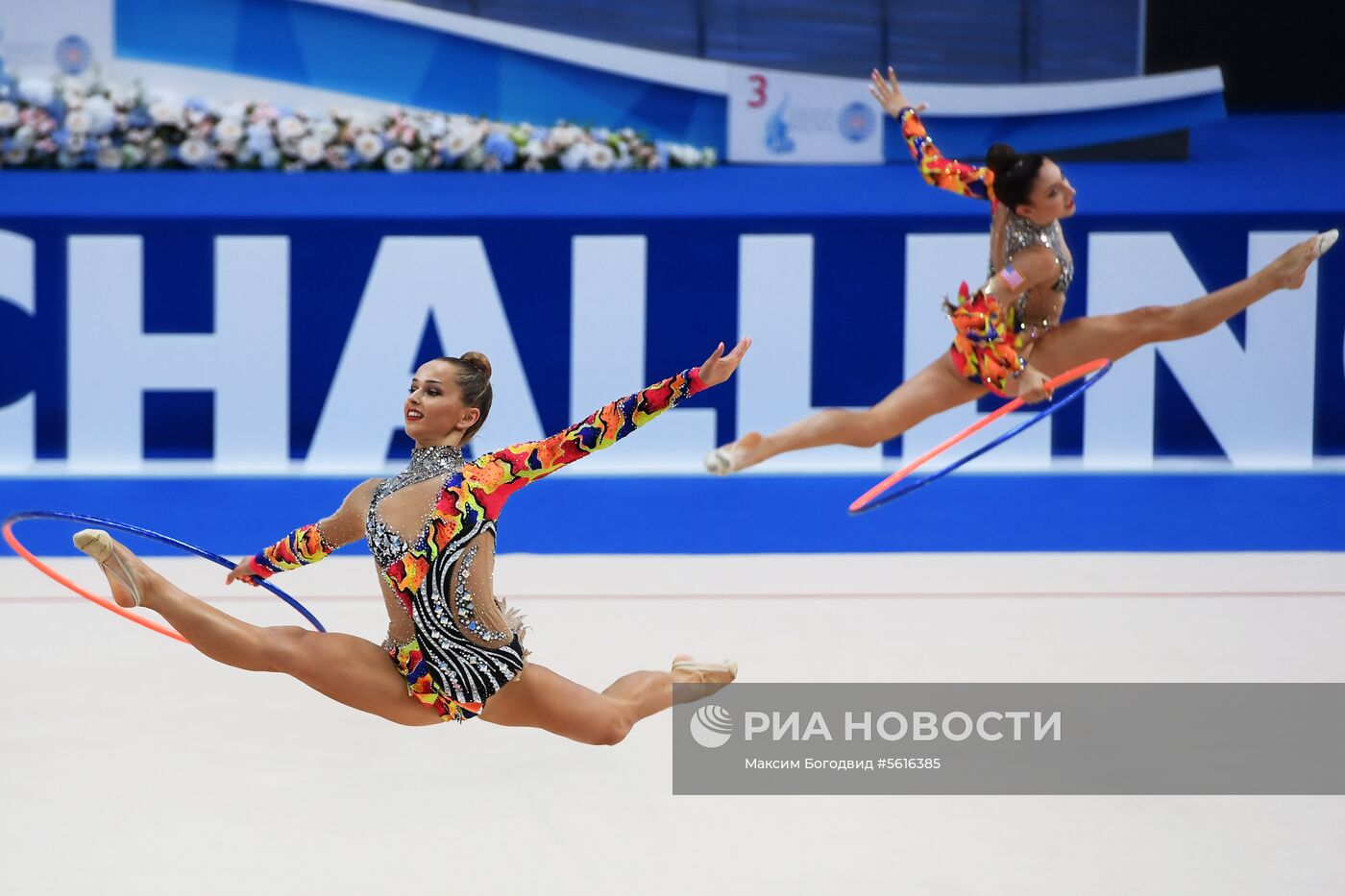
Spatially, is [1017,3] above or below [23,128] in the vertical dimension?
above

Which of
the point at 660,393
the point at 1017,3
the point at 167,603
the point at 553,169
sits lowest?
the point at 167,603

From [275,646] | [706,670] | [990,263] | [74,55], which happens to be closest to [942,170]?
[990,263]

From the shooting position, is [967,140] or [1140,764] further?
[967,140]

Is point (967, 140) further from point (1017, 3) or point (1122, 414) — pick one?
point (1122, 414)

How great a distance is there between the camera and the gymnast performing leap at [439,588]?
11.5 ft

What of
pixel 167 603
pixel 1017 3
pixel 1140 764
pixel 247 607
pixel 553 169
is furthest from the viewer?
pixel 1017 3

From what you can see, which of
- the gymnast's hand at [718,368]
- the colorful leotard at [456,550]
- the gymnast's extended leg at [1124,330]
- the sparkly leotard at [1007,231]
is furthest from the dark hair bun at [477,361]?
the gymnast's extended leg at [1124,330]

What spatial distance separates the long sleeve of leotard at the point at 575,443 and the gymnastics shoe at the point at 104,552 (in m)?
0.72

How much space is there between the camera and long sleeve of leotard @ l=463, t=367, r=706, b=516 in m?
3.48

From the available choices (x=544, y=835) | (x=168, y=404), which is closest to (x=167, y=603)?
(x=544, y=835)

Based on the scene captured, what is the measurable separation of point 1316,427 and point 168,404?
510cm

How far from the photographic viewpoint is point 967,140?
9906 mm

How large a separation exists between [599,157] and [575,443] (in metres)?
6.14

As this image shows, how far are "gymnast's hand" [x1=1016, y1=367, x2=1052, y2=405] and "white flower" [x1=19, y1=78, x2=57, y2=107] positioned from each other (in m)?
5.93
